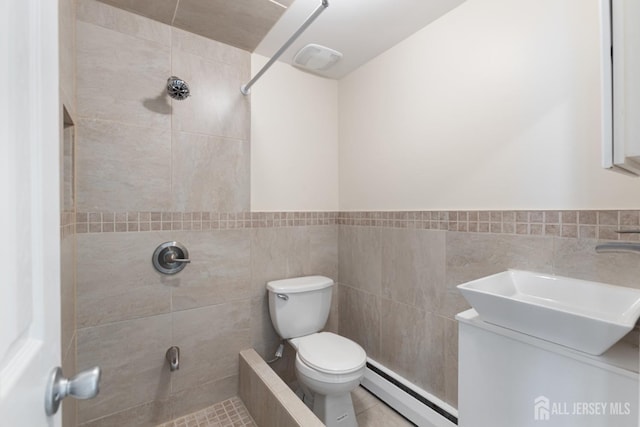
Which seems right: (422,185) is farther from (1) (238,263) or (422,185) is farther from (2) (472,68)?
(1) (238,263)

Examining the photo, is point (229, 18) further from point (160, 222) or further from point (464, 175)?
point (464, 175)

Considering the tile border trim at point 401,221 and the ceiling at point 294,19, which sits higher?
the ceiling at point 294,19

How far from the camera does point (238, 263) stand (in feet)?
5.76

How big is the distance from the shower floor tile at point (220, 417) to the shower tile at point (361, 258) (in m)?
1.05

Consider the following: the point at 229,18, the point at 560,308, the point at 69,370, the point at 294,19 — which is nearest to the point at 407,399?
the point at 560,308

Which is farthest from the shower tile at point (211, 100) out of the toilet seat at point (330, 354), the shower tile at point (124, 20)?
the toilet seat at point (330, 354)

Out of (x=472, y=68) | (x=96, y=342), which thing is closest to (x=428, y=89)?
(x=472, y=68)

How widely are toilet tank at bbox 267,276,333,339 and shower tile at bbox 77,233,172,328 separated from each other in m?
0.62

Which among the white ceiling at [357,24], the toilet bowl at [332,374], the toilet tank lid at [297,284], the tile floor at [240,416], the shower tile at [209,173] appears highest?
the white ceiling at [357,24]

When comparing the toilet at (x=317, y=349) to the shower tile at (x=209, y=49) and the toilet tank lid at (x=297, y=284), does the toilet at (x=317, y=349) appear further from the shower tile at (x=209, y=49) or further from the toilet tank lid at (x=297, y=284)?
the shower tile at (x=209, y=49)

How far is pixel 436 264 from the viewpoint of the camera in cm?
153

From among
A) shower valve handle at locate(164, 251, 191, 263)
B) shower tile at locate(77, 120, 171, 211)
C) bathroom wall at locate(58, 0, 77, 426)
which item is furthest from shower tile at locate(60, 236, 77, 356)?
shower valve handle at locate(164, 251, 191, 263)

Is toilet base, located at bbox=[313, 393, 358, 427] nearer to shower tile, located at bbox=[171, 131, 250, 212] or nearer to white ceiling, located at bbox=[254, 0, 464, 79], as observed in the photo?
shower tile, located at bbox=[171, 131, 250, 212]

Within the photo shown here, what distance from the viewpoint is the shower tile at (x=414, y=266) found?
1.52 m
